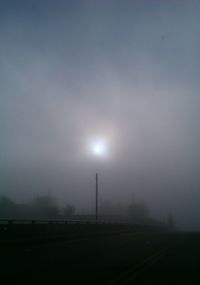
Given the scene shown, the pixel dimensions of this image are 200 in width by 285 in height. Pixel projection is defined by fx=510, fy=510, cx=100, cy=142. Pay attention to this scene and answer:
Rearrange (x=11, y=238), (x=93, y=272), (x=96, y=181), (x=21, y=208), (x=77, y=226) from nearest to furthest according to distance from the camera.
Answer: (x=93, y=272) → (x=11, y=238) → (x=77, y=226) → (x=96, y=181) → (x=21, y=208)

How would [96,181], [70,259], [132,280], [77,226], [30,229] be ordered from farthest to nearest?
[96,181] < [77,226] < [30,229] < [70,259] < [132,280]

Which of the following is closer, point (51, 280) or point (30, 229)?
point (51, 280)

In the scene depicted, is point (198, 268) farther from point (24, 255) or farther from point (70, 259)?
point (24, 255)

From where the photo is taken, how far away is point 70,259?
75.7 feet

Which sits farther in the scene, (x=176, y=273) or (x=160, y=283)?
(x=176, y=273)

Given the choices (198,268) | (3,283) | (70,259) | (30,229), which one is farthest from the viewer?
(30,229)

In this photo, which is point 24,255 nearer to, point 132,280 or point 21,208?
point 132,280

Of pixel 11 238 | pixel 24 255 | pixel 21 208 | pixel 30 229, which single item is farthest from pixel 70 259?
pixel 21 208

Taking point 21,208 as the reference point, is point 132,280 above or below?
below

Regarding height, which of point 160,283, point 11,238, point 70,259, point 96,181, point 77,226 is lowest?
point 160,283

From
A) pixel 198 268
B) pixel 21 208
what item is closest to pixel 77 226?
pixel 198 268

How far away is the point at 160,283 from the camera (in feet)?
49.1

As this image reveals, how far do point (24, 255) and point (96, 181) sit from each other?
63.7 meters

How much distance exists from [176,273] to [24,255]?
9.05m
